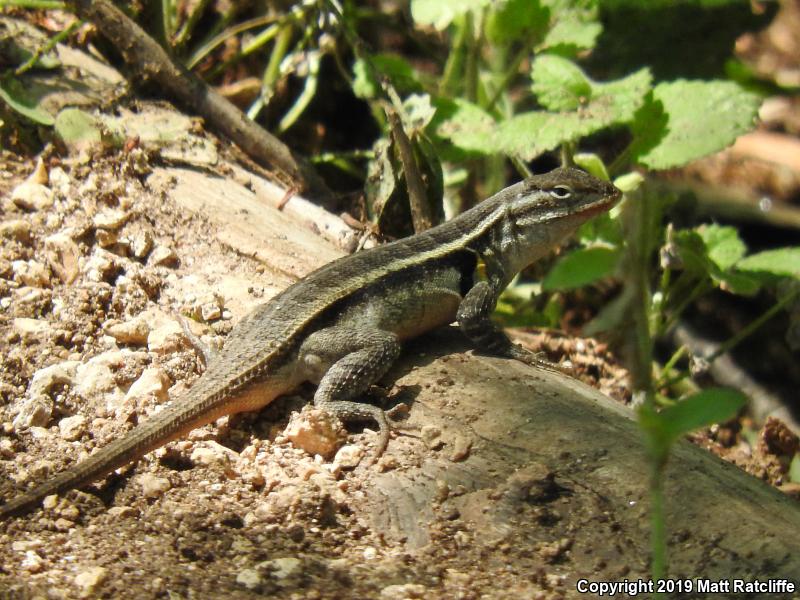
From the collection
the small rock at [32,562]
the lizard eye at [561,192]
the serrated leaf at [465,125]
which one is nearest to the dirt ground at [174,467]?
the small rock at [32,562]

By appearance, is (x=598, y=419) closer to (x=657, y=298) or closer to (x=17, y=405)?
(x=657, y=298)

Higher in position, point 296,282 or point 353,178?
point 353,178

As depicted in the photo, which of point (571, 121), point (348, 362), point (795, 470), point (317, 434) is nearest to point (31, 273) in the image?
point (348, 362)

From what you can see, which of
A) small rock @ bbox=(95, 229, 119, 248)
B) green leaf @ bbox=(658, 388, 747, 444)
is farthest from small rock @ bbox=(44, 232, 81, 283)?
green leaf @ bbox=(658, 388, 747, 444)

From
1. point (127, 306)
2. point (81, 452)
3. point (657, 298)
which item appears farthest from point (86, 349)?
point (657, 298)

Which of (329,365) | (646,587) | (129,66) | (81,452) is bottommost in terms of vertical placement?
(646,587)

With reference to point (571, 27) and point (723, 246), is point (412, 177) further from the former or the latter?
point (723, 246)

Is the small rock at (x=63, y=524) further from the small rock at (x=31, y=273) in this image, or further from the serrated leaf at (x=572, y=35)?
the serrated leaf at (x=572, y=35)
